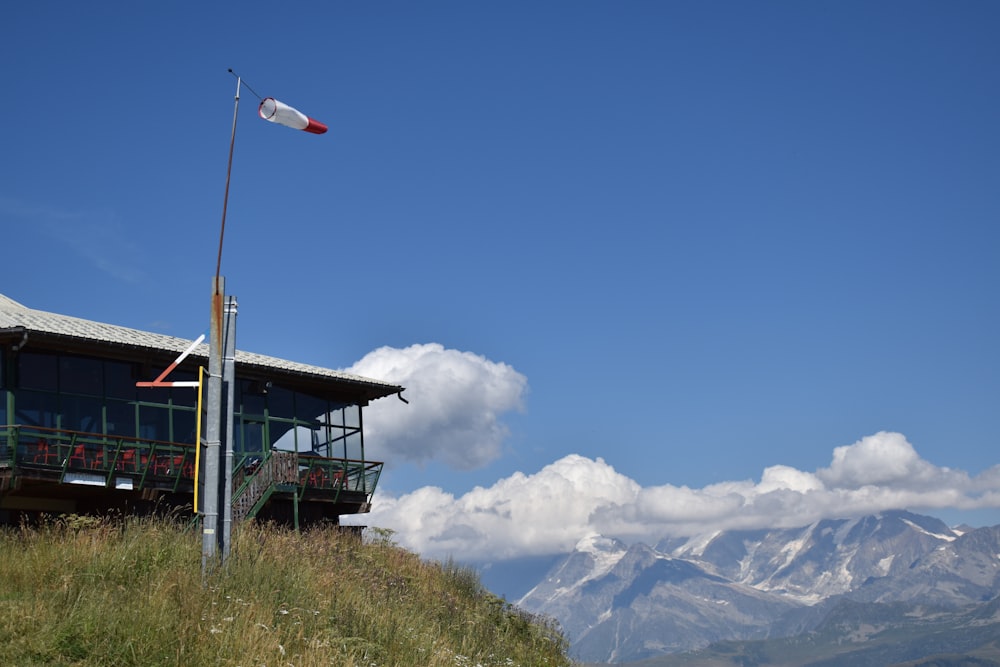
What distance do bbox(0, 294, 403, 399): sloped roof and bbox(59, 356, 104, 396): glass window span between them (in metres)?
0.83

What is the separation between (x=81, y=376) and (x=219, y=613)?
17262 mm

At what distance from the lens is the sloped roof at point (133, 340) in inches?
1046

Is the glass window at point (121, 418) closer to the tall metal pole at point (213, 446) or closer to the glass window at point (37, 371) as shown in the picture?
the glass window at point (37, 371)

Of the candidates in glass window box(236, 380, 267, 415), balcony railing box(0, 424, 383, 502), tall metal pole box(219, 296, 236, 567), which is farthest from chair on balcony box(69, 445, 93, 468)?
tall metal pole box(219, 296, 236, 567)

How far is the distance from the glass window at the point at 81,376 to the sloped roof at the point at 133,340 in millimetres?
826

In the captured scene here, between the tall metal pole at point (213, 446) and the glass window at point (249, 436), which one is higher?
the glass window at point (249, 436)

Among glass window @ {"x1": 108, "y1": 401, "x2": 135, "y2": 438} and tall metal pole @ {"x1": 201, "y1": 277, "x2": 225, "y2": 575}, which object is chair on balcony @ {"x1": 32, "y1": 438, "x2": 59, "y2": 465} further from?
tall metal pole @ {"x1": 201, "y1": 277, "x2": 225, "y2": 575}

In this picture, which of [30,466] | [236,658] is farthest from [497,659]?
[30,466]

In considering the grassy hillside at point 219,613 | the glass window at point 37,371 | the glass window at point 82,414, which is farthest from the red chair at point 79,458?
the grassy hillside at point 219,613

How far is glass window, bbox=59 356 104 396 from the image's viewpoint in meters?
27.6

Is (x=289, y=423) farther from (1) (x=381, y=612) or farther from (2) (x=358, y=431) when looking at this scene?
(1) (x=381, y=612)

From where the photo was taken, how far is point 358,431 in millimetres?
34062

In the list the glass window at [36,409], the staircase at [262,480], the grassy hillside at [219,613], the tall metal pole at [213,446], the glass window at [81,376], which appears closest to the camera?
the grassy hillside at [219,613]

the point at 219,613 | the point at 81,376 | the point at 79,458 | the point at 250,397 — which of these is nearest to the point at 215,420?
the point at 219,613
